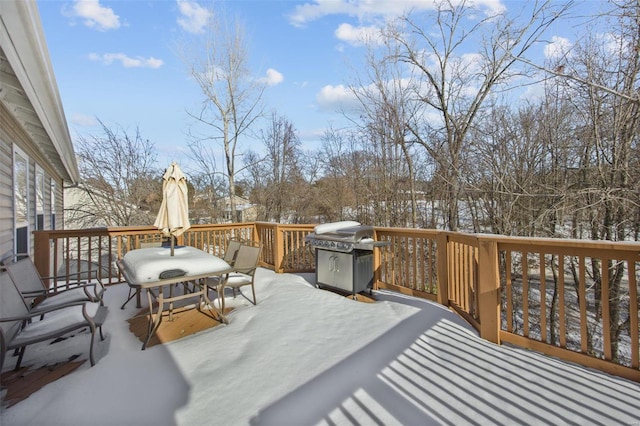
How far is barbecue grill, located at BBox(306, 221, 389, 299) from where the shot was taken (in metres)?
4.15

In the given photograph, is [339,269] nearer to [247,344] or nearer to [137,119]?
[247,344]

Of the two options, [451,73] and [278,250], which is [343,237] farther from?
[451,73]

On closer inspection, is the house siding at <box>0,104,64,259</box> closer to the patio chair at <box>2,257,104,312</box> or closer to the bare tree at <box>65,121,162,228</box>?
the patio chair at <box>2,257,104,312</box>

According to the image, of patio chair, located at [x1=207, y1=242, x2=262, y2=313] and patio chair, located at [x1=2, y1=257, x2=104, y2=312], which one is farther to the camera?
patio chair, located at [x1=207, y1=242, x2=262, y2=313]

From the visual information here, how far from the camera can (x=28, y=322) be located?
2.88 m

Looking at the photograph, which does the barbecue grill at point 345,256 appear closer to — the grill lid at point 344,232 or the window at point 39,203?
the grill lid at point 344,232

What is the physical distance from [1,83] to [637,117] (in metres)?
9.69

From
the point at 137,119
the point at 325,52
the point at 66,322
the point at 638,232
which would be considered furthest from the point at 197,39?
the point at 638,232

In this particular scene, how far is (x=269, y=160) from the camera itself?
1338 centimetres

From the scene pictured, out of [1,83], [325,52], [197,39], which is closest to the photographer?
[1,83]

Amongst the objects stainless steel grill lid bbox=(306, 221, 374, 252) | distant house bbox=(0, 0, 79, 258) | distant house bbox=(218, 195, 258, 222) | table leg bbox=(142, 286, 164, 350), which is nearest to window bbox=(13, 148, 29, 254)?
distant house bbox=(0, 0, 79, 258)

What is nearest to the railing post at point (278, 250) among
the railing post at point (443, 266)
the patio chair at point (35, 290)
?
the patio chair at point (35, 290)

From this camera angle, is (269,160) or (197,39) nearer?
(197,39)

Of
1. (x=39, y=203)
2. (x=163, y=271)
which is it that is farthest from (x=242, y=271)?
(x=39, y=203)
